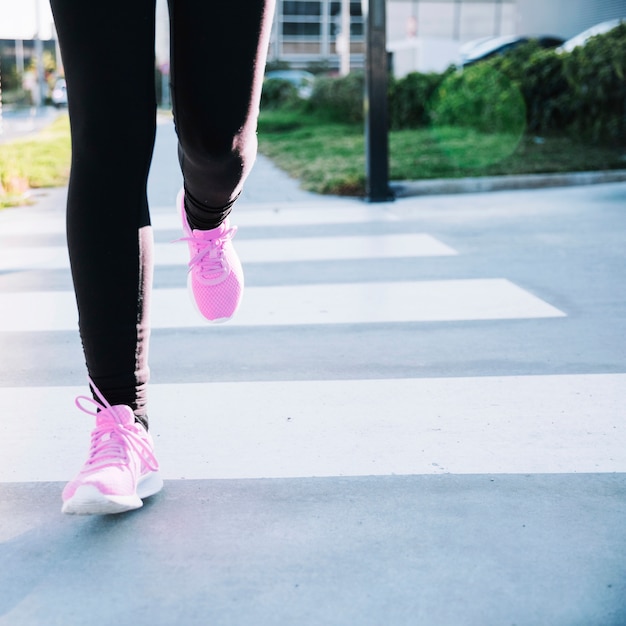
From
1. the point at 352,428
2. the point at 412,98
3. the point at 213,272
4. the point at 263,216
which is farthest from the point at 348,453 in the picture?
the point at 412,98

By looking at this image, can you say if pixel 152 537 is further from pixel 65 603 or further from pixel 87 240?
pixel 87 240

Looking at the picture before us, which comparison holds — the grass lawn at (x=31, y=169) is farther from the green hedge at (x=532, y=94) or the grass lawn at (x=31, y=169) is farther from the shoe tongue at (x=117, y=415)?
the shoe tongue at (x=117, y=415)

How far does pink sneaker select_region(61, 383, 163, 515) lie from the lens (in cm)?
167

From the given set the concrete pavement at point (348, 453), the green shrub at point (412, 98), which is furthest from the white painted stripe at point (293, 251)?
the green shrub at point (412, 98)

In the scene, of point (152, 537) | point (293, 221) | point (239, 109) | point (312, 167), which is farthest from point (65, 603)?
point (312, 167)

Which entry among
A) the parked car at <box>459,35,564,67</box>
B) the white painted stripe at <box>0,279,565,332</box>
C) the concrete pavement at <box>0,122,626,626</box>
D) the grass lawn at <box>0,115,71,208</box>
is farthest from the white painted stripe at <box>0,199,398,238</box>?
the parked car at <box>459,35,564,67</box>

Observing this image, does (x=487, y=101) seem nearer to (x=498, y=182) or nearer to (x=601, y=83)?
(x=601, y=83)

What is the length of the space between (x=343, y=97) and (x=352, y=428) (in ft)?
47.2

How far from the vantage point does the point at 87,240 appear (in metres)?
1.72

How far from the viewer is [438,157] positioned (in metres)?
8.59

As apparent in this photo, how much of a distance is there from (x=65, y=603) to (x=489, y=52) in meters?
19.8

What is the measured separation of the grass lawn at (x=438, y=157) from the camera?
24.6ft

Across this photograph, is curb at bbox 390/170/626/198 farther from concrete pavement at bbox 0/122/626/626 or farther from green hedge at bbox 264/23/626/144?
concrete pavement at bbox 0/122/626/626

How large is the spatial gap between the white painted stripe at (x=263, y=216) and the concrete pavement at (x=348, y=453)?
53.8 inches
